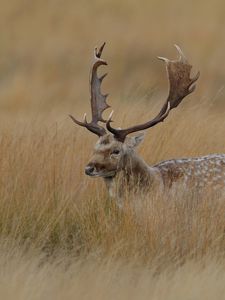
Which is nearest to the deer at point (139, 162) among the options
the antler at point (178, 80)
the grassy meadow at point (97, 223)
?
the antler at point (178, 80)

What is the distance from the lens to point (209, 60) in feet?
66.3

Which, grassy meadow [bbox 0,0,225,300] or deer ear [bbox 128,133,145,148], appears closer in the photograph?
grassy meadow [bbox 0,0,225,300]

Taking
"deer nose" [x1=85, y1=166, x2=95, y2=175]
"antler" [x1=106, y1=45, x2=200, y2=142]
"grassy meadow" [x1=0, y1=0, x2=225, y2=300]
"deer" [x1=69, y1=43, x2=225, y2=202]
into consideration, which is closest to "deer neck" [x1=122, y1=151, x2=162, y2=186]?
"deer" [x1=69, y1=43, x2=225, y2=202]

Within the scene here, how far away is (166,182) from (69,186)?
2.16 ft

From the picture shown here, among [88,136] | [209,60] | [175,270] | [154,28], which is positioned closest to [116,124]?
[88,136]

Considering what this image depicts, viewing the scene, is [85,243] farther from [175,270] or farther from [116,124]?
[116,124]

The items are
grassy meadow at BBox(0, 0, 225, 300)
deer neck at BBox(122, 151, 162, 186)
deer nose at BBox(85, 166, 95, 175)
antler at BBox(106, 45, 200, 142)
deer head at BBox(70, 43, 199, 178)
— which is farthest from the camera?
antler at BBox(106, 45, 200, 142)

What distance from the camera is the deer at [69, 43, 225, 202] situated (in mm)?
8453

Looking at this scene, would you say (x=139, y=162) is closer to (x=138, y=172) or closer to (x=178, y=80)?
(x=138, y=172)

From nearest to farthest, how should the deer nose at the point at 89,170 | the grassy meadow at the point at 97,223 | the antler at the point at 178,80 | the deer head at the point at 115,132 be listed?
the grassy meadow at the point at 97,223, the deer nose at the point at 89,170, the deer head at the point at 115,132, the antler at the point at 178,80

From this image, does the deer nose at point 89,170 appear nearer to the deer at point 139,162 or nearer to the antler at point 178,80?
the deer at point 139,162

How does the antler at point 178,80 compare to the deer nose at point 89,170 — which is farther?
the antler at point 178,80

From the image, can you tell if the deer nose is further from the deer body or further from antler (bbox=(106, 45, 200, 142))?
antler (bbox=(106, 45, 200, 142))

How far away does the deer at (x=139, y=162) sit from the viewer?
8453mm
